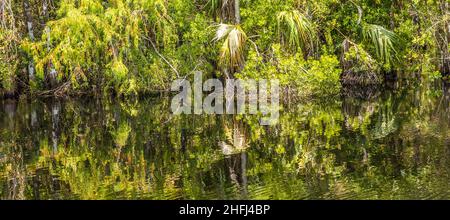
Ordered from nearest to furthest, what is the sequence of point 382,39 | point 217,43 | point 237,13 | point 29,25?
point 237,13 → point 382,39 → point 217,43 → point 29,25

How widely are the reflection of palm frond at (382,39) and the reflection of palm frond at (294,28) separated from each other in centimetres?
223

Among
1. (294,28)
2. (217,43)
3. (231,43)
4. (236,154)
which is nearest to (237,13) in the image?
(217,43)

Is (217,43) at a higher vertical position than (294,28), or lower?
lower

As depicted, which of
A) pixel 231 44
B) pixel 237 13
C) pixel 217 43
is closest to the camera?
pixel 231 44

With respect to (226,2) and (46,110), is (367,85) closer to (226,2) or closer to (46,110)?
(226,2)

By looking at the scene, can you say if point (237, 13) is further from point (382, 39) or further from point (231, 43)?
point (382, 39)

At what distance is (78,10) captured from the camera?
72.5 ft

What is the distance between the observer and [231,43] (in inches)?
811

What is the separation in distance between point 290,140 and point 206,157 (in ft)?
7.10

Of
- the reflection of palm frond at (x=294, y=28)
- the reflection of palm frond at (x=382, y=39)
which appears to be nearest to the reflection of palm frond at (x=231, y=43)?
the reflection of palm frond at (x=294, y=28)

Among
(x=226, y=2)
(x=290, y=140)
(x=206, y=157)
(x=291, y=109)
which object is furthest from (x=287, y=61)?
(x=206, y=157)

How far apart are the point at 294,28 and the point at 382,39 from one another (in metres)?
3.70

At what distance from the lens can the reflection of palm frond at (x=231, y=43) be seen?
2058 cm

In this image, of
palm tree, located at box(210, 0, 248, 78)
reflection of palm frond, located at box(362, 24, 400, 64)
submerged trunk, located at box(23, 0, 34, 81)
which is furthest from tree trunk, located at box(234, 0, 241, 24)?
submerged trunk, located at box(23, 0, 34, 81)
